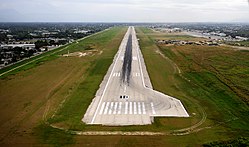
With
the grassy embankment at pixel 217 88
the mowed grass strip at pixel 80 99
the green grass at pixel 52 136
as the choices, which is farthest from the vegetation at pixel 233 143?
the mowed grass strip at pixel 80 99

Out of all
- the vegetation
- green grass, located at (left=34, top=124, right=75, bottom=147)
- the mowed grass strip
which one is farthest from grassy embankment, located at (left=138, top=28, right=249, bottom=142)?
green grass, located at (left=34, top=124, right=75, bottom=147)

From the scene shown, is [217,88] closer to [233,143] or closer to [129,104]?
[129,104]

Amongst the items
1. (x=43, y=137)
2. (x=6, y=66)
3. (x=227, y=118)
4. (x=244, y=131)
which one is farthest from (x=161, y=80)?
(x=6, y=66)

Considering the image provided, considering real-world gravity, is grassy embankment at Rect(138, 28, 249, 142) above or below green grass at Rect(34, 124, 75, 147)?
→ above

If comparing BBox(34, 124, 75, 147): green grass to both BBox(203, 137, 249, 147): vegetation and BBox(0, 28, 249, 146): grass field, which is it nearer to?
BBox(0, 28, 249, 146): grass field

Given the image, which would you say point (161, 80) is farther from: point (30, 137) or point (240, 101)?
point (30, 137)

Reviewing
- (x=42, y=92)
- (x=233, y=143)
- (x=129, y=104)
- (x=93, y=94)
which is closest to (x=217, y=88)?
(x=129, y=104)
